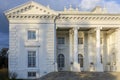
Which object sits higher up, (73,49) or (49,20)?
(49,20)

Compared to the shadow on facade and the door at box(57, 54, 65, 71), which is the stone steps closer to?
the shadow on facade

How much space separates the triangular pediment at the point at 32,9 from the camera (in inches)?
1708

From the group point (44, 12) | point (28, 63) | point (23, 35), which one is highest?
point (44, 12)

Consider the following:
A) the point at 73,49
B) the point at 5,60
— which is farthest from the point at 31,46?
the point at 5,60

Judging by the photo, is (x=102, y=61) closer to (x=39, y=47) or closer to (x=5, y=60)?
(x=39, y=47)

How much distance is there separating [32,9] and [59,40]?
8.00 m

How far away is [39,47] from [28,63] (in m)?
2.29

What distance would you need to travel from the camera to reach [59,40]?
165ft

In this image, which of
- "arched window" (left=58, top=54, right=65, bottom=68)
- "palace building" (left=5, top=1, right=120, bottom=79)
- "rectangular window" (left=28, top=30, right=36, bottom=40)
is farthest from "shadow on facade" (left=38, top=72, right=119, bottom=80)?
"arched window" (left=58, top=54, right=65, bottom=68)

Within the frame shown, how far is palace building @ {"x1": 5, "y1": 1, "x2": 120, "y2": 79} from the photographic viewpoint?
143 feet

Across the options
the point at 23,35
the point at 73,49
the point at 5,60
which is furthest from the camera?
the point at 5,60

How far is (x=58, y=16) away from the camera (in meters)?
44.7

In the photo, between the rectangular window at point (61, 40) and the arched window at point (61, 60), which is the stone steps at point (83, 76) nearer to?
the arched window at point (61, 60)

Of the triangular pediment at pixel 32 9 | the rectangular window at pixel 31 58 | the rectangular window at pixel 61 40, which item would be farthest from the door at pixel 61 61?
the triangular pediment at pixel 32 9
